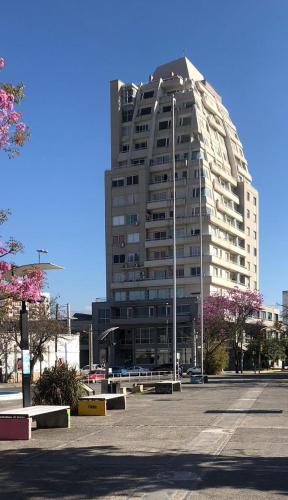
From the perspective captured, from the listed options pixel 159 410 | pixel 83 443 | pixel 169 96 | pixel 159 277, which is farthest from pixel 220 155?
pixel 83 443

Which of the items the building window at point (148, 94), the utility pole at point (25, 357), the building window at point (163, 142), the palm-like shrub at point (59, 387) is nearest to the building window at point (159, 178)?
the building window at point (163, 142)

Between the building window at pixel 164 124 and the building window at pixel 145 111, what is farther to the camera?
the building window at pixel 145 111

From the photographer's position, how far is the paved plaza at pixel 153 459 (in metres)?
8.01

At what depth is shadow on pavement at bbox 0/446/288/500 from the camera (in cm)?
803

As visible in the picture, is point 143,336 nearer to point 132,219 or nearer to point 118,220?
point 132,219

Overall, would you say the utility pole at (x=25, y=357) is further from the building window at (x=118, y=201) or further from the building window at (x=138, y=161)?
the building window at (x=138, y=161)

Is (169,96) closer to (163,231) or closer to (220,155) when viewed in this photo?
(220,155)

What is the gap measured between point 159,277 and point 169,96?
98.1ft

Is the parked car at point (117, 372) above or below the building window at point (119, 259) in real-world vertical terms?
below

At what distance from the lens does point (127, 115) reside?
339 ft

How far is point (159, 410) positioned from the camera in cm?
1923

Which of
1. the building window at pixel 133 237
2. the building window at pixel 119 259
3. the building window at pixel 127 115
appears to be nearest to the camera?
the building window at pixel 133 237

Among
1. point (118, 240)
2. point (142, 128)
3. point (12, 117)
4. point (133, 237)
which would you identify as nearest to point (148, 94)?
point (142, 128)

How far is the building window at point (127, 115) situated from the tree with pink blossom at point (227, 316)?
39.2 m
